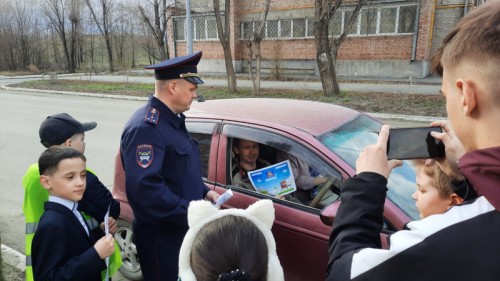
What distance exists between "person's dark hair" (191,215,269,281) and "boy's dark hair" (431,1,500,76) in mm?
809

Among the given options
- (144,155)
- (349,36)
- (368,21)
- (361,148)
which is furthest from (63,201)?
(349,36)

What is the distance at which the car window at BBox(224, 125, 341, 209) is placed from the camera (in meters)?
2.46

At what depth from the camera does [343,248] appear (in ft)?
3.39

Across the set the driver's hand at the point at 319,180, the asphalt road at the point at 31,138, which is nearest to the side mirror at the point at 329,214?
the driver's hand at the point at 319,180

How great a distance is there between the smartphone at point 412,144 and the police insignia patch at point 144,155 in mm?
1435

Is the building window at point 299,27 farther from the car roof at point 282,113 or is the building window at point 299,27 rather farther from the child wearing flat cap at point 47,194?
the child wearing flat cap at point 47,194

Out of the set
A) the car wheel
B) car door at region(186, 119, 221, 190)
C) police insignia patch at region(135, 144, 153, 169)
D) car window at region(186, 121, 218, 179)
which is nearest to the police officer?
police insignia patch at region(135, 144, 153, 169)

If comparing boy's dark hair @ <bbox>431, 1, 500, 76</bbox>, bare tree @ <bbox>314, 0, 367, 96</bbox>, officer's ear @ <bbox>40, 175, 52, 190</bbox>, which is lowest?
officer's ear @ <bbox>40, 175, 52, 190</bbox>

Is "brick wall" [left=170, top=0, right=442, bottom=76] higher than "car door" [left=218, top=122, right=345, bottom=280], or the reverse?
"brick wall" [left=170, top=0, right=442, bottom=76]

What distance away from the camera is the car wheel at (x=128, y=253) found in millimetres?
3256

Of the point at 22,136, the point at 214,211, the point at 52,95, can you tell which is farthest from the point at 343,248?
the point at 52,95

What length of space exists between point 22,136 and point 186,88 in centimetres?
850

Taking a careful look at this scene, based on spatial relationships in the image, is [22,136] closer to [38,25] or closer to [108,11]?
[108,11]

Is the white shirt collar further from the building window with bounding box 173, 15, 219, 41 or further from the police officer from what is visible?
the building window with bounding box 173, 15, 219, 41
